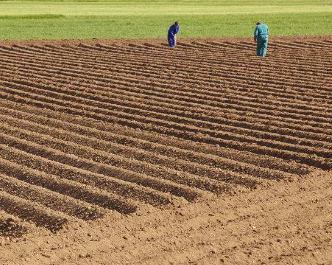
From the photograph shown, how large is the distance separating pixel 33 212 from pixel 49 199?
386mm

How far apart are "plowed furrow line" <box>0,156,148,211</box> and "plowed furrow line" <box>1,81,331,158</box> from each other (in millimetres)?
2492

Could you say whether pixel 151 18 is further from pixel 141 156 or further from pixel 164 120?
pixel 141 156

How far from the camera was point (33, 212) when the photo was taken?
275 inches

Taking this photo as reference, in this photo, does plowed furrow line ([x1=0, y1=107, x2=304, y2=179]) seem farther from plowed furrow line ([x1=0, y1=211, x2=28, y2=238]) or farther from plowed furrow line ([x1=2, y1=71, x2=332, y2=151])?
plowed furrow line ([x1=0, y1=211, x2=28, y2=238])

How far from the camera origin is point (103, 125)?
35.5 feet

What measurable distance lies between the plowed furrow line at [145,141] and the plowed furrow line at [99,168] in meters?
0.97

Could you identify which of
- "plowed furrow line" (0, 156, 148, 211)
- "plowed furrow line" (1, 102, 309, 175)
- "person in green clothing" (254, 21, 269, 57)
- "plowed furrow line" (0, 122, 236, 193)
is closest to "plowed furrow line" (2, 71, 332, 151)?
"plowed furrow line" (1, 102, 309, 175)

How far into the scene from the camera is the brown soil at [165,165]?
638cm

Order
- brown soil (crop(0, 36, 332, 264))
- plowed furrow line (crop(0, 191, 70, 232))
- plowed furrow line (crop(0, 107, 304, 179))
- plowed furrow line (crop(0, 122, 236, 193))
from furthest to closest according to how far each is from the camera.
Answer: plowed furrow line (crop(0, 107, 304, 179)) → plowed furrow line (crop(0, 122, 236, 193)) → plowed furrow line (crop(0, 191, 70, 232)) → brown soil (crop(0, 36, 332, 264))

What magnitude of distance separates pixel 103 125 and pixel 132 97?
213 cm

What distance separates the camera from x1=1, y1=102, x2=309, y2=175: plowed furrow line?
8.85m

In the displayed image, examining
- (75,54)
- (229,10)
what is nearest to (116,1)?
(229,10)

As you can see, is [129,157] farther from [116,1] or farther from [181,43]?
[116,1]

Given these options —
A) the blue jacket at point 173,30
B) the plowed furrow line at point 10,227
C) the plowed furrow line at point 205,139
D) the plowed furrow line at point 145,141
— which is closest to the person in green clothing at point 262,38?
the blue jacket at point 173,30
